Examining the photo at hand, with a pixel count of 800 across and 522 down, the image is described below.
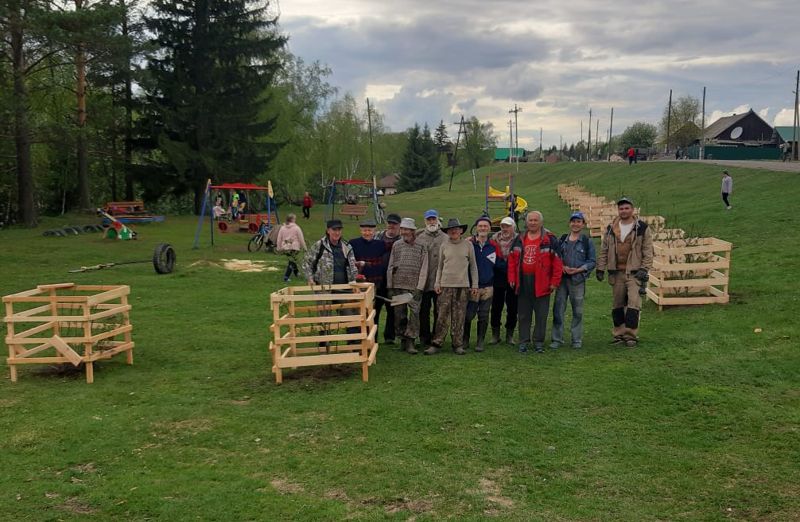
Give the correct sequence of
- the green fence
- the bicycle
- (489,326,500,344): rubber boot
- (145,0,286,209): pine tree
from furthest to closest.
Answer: the green fence, (145,0,286,209): pine tree, the bicycle, (489,326,500,344): rubber boot

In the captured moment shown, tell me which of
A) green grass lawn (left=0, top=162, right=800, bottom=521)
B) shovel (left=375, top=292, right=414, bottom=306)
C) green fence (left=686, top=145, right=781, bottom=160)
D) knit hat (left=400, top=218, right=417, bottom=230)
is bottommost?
green grass lawn (left=0, top=162, right=800, bottom=521)

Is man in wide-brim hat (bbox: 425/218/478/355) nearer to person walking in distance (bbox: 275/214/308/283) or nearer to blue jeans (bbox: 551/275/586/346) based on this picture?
blue jeans (bbox: 551/275/586/346)

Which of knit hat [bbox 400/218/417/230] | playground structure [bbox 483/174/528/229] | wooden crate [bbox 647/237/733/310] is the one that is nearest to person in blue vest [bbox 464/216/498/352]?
knit hat [bbox 400/218/417/230]

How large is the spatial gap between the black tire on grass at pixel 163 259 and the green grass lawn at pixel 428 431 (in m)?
6.03

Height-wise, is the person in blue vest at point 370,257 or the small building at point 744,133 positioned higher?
the small building at point 744,133

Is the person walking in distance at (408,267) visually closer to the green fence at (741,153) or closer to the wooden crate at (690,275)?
the wooden crate at (690,275)

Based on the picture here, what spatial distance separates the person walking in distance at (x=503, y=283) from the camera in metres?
8.44

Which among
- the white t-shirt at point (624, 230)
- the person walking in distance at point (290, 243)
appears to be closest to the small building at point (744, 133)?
the person walking in distance at point (290, 243)

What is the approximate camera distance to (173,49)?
33906mm

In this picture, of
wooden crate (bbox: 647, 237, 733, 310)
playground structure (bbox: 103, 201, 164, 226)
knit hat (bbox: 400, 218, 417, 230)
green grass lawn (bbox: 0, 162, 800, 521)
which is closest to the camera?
green grass lawn (bbox: 0, 162, 800, 521)

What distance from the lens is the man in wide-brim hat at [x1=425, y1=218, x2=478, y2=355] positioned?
8.04 m

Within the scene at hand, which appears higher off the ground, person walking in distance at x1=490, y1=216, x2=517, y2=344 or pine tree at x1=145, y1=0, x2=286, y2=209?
pine tree at x1=145, y1=0, x2=286, y2=209

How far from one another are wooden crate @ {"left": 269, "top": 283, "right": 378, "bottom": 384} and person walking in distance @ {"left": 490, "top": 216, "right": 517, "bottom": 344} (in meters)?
1.85

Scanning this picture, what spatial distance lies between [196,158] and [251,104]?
187 inches
